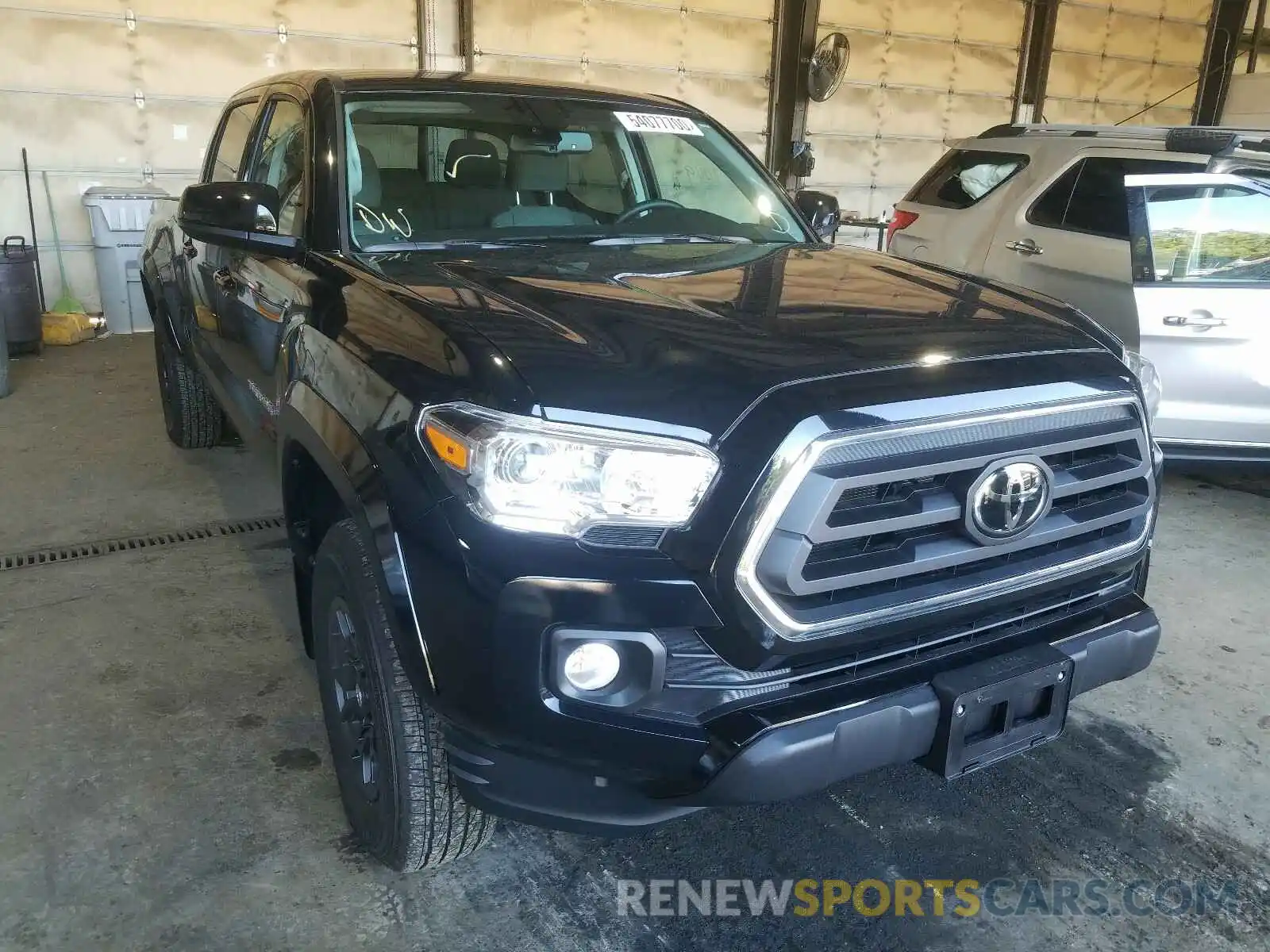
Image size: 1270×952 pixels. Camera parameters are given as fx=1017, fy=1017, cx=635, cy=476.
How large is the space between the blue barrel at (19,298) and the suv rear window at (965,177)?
5.97 m

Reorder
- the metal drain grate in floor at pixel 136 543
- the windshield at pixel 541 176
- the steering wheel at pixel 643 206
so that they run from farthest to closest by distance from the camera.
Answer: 1. the metal drain grate in floor at pixel 136 543
2. the steering wheel at pixel 643 206
3. the windshield at pixel 541 176

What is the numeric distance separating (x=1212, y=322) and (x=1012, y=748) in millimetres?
2788

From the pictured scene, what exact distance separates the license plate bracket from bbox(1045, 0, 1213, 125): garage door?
13401 millimetres

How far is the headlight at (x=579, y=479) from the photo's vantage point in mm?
1552

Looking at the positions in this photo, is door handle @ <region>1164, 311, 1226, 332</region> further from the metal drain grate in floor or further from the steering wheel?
the metal drain grate in floor

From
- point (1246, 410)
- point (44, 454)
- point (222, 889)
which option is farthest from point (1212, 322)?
point (44, 454)

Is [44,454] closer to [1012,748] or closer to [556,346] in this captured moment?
[556,346]

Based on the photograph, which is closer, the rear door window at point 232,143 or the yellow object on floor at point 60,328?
the rear door window at point 232,143

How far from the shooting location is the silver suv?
3902mm

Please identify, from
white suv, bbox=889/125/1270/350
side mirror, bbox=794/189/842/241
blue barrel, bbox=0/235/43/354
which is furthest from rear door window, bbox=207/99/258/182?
blue barrel, bbox=0/235/43/354

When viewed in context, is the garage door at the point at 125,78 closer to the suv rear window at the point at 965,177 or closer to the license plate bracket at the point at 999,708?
the suv rear window at the point at 965,177

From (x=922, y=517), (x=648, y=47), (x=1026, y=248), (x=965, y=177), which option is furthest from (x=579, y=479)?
(x=648, y=47)

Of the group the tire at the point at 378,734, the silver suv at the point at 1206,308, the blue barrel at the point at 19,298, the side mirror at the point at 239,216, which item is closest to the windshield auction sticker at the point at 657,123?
the side mirror at the point at 239,216

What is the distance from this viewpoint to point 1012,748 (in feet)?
6.01
